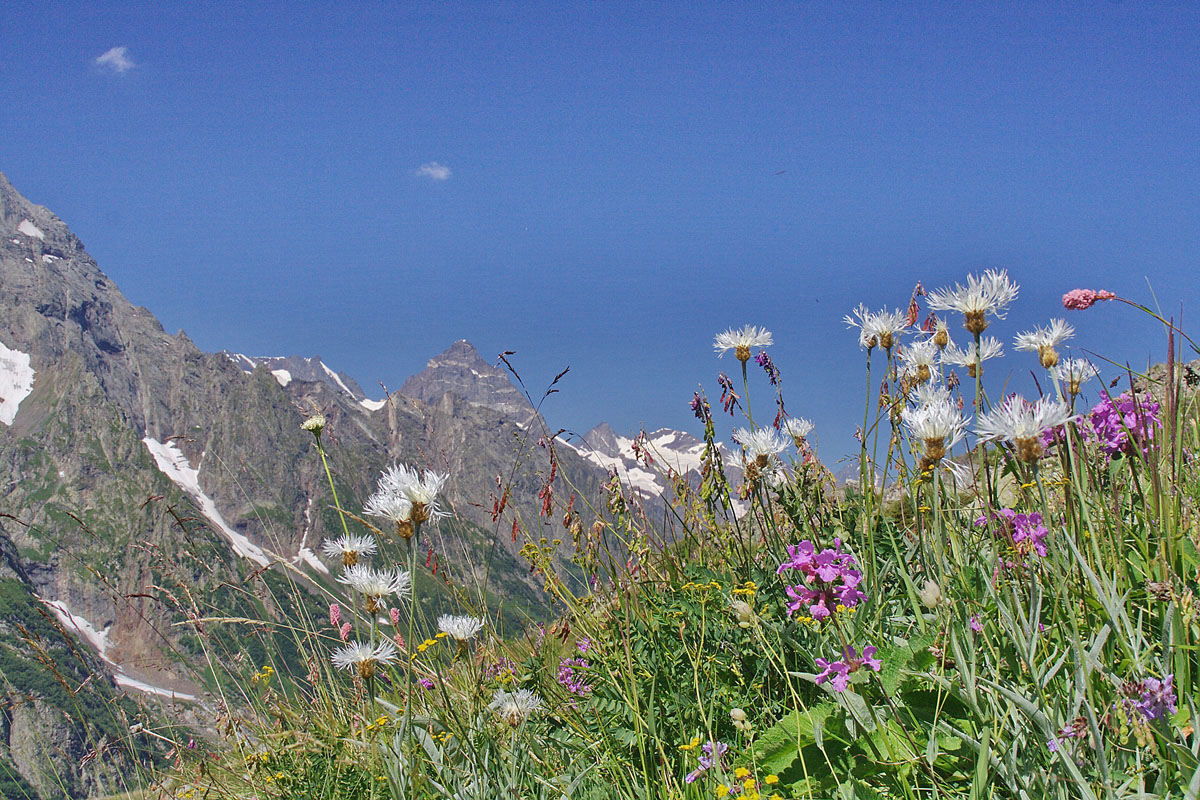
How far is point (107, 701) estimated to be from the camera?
3957mm

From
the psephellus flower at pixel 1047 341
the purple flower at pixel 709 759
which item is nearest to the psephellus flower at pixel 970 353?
the psephellus flower at pixel 1047 341

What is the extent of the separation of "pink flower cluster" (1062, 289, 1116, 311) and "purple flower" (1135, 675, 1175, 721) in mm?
1313

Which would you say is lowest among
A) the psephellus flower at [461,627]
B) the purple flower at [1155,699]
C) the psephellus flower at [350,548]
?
the purple flower at [1155,699]

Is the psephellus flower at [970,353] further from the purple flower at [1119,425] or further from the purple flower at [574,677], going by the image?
the purple flower at [574,677]

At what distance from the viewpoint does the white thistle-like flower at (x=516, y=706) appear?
8.58 feet

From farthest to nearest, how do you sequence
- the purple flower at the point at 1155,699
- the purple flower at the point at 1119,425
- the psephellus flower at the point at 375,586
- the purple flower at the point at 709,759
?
1. the purple flower at the point at 1119,425
2. the psephellus flower at the point at 375,586
3. the purple flower at the point at 709,759
4. the purple flower at the point at 1155,699

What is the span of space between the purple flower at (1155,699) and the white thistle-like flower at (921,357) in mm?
1675

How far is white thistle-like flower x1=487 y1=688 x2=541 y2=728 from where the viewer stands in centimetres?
262

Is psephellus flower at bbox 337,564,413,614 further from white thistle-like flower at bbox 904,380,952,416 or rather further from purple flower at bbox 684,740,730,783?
white thistle-like flower at bbox 904,380,952,416

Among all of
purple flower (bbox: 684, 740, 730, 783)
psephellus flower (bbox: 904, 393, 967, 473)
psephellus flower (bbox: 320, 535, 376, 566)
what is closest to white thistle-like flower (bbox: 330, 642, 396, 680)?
psephellus flower (bbox: 320, 535, 376, 566)

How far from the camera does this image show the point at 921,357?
289 cm

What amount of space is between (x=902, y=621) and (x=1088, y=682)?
81 cm

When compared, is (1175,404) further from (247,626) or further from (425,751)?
(247,626)

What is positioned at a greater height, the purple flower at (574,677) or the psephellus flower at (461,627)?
the psephellus flower at (461,627)
